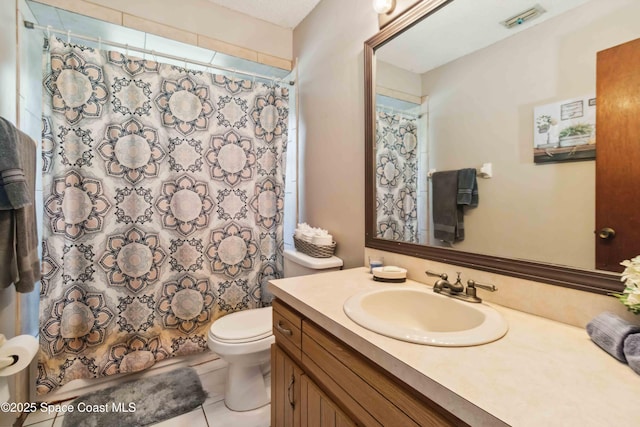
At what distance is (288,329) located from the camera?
3.44ft

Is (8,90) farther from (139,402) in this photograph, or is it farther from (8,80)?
(139,402)

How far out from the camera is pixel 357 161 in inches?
61.7

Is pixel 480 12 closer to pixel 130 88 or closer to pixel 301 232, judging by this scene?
pixel 301 232

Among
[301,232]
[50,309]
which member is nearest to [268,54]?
[301,232]

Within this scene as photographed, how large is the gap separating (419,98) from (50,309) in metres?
2.14

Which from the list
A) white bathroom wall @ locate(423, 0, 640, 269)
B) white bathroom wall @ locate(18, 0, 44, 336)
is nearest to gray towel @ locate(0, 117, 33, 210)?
white bathroom wall @ locate(18, 0, 44, 336)

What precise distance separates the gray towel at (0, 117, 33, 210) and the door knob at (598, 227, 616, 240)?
1.94 m

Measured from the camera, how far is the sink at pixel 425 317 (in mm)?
668

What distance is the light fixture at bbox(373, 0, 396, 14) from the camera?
1.30 m

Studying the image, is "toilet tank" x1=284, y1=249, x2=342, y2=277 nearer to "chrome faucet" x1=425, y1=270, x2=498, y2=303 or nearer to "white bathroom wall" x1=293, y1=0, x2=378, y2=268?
"white bathroom wall" x1=293, y1=0, x2=378, y2=268

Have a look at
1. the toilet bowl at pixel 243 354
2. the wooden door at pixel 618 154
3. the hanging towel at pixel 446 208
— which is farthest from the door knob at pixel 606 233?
the toilet bowl at pixel 243 354

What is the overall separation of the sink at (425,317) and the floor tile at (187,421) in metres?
1.15

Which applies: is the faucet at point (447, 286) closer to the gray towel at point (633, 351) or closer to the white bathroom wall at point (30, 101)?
the gray towel at point (633, 351)

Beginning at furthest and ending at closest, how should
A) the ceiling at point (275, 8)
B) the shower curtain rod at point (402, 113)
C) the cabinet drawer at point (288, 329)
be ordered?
the ceiling at point (275, 8), the shower curtain rod at point (402, 113), the cabinet drawer at point (288, 329)
